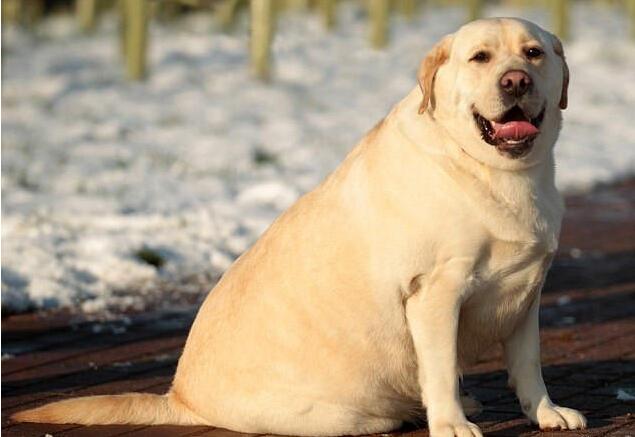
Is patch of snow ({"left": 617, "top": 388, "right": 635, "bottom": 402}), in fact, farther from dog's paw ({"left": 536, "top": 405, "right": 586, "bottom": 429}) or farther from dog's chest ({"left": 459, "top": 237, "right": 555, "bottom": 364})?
dog's chest ({"left": 459, "top": 237, "right": 555, "bottom": 364})

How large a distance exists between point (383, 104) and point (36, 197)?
6364mm

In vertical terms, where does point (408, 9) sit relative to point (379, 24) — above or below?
below

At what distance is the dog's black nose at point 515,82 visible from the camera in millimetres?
3977

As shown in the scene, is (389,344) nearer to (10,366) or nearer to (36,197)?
(10,366)

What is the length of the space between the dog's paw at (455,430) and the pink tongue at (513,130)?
2.96ft

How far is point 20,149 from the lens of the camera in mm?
11312

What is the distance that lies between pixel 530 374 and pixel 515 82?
102 centimetres

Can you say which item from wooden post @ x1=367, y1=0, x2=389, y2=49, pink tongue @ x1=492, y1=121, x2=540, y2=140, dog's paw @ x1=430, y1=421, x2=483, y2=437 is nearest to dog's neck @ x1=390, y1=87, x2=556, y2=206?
pink tongue @ x1=492, y1=121, x2=540, y2=140

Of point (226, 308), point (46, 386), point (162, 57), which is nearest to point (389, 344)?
point (226, 308)

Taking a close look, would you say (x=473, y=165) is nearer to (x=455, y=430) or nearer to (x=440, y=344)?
(x=440, y=344)

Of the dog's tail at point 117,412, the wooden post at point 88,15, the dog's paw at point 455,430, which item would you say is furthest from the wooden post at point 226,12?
the dog's paw at point 455,430

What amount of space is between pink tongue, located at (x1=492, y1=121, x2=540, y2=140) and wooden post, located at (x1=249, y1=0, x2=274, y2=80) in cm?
1040

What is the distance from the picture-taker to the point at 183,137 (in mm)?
12328

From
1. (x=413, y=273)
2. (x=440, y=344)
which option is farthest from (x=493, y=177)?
(x=440, y=344)
